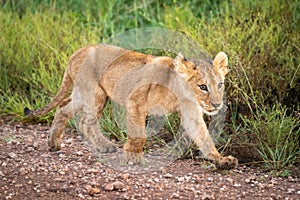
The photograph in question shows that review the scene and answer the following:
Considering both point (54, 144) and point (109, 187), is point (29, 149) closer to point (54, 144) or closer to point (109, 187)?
point (54, 144)

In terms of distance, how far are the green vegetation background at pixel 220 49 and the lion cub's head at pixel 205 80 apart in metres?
0.41

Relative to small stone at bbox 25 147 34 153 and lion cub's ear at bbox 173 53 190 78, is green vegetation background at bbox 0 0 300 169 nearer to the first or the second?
lion cub's ear at bbox 173 53 190 78

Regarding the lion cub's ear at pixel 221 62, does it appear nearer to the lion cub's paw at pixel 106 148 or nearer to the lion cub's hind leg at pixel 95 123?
the lion cub's hind leg at pixel 95 123

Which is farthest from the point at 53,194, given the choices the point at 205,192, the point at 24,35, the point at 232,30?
the point at 24,35

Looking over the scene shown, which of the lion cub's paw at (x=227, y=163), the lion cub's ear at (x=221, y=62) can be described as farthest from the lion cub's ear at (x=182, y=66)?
the lion cub's paw at (x=227, y=163)

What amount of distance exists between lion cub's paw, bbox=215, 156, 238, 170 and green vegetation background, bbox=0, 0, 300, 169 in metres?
0.34

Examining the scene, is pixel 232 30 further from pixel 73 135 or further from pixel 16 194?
pixel 16 194

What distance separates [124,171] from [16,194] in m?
0.93

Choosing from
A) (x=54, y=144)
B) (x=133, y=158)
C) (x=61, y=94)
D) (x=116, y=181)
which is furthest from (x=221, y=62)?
(x=54, y=144)

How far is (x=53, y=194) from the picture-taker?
523cm

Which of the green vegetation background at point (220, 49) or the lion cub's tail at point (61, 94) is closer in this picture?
the green vegetation background at point (220, 49)

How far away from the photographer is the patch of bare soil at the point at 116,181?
17.3 feet

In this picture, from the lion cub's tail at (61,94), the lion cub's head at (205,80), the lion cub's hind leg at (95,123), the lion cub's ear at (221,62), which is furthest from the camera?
the lion cub's tail at (61,94)

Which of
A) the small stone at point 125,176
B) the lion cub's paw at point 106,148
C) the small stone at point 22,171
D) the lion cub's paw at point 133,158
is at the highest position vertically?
the lion cub's paw at point 133,158
